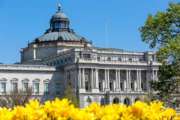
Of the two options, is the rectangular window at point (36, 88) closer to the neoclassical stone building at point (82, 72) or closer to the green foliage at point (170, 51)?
the neoclassical stone building at point (82, 72)

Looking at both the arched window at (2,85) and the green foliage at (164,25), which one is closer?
the green foliage at (164,25)

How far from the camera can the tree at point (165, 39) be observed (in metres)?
36.3

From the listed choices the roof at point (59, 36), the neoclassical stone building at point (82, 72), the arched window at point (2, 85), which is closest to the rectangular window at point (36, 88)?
the neoclassical stone building at point (82, 72)

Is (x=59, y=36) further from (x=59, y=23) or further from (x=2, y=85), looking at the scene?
(x=2, y=85)

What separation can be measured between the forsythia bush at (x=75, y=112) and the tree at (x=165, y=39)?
26266mm

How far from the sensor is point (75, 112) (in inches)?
360

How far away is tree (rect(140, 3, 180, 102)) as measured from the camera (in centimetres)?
3634

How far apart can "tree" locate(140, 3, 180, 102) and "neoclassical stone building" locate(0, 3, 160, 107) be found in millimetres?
82631

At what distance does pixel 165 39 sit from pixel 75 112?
95.5 feet

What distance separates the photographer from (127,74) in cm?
12875

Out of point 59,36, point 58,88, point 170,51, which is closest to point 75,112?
point 170,51

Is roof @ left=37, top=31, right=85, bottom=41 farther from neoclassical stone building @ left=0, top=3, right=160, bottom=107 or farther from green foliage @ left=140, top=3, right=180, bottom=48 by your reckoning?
green foliage @ left=140, top=3, right=180, bottom=48

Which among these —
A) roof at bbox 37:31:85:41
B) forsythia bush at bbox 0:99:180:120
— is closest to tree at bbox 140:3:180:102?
forsythia bush at bbox 0:99:180:120

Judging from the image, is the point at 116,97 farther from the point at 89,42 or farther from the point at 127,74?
the point at 89,42
